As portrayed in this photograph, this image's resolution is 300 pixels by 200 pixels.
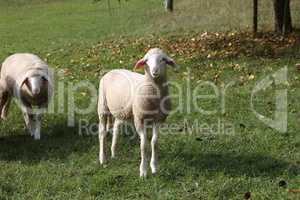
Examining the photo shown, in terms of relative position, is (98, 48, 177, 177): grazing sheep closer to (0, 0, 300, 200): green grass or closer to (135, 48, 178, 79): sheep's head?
(135, 48, 178, 79): sheep's head

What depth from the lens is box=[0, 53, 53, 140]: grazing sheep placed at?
9.26 metres

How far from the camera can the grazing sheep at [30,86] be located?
9.26 metres

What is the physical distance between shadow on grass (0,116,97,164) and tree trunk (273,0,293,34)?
8800 mm

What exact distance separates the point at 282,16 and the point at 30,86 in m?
9.73

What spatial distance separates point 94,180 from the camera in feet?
23.7

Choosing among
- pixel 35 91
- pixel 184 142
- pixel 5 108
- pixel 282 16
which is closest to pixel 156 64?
pixel 184 142

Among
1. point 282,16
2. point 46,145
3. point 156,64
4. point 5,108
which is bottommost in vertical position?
point 46,145

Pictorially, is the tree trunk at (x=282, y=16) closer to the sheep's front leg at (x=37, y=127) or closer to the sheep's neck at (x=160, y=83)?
the sheep's front leg at (x=37, y=127)

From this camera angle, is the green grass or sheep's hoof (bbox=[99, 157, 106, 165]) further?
sheep's hoof (bbox=[99, 157, 106, 165])

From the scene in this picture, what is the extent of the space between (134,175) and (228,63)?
6914 mm

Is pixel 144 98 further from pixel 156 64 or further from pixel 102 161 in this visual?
pixel 102 161

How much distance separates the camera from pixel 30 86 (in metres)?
9.20

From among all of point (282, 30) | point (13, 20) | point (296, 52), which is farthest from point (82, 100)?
point (13, 20)

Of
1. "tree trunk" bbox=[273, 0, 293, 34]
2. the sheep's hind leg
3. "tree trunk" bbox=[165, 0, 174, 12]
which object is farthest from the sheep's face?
"tree trunk" bbox=[165, 0, 174, 12]
